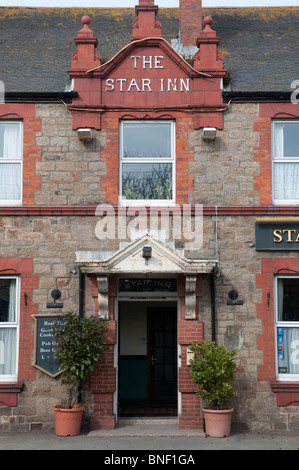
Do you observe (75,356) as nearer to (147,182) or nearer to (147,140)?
(147,182)

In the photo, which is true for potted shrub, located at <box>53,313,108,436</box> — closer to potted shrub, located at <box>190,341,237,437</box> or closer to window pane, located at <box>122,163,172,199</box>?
potted shrub, located at <box>190,341,237,437</box>

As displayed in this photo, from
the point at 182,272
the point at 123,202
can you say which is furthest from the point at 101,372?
the point at 123,202

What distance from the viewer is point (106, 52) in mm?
14039

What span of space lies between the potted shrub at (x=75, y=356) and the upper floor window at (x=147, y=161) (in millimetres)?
2716

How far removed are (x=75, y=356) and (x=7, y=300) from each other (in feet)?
6.40

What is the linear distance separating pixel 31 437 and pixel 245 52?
30.9 feet

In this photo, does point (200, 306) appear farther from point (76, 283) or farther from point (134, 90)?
point (134, 90)

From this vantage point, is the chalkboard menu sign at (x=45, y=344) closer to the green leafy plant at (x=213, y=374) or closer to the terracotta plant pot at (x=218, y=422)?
the green leafy plant at (x=213, y=374)

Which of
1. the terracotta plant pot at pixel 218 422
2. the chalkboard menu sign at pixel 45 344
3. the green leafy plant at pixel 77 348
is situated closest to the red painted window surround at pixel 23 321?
the chalkboard menu sign at pixel 45 344

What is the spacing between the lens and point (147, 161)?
1233 cm

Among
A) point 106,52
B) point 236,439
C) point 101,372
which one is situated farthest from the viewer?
point 106,52

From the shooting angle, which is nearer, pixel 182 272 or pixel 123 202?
pixel 182 272

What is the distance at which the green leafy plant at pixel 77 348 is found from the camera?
1094 cm

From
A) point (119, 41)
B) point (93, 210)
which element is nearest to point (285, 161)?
point (93, 210)
